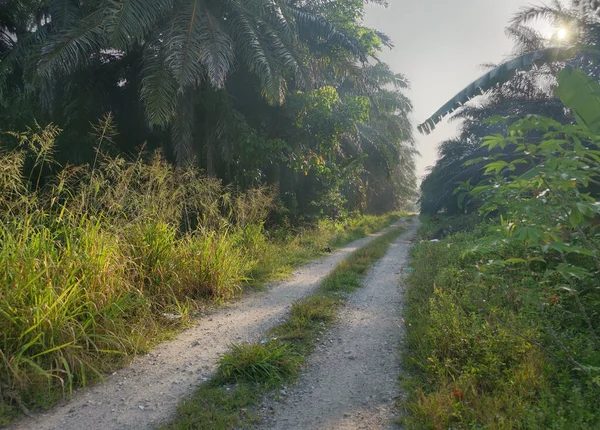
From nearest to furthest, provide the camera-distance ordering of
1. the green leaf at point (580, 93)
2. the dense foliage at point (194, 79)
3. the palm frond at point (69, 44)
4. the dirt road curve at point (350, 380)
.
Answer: the dirt road curve at point (350, 380), the green leaf at point (580, 93), the palm frond at point (69, 44), the dense foliage at point (194, 79)

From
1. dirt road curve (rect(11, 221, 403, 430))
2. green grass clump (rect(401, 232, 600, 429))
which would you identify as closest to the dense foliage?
dirt road curve (rect(11, 221, 403, 430))

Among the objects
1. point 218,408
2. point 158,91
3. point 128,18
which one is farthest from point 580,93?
point 128,18

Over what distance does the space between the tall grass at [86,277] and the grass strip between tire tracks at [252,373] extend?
105 centimetres

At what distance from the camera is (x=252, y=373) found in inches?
141

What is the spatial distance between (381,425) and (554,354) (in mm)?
1674

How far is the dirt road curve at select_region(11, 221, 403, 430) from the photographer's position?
9.55ft

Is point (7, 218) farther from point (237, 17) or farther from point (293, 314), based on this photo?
point (237, 17)

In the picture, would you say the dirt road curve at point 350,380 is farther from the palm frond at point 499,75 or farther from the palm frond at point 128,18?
the palm frond at point 128,18

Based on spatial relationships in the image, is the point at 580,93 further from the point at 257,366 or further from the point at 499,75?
the point at 257,366

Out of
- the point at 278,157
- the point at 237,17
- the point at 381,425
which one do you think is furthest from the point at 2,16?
the point at 381,425

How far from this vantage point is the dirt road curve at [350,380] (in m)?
2.99

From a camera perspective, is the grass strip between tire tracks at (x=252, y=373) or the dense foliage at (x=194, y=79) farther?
the dense foliage at (x=194, y=79)

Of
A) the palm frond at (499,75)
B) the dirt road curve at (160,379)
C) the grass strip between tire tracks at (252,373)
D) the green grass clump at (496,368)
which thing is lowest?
the green grass clump at (496,368)

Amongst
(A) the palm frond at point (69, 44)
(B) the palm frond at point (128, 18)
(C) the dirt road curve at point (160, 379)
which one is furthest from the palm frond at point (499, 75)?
(A) the palm frond at point (69, 44)
